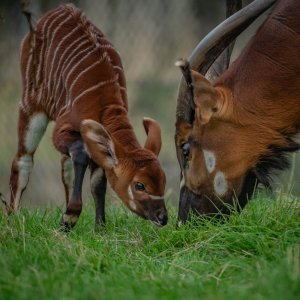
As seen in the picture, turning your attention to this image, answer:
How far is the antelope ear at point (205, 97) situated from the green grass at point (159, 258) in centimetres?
71

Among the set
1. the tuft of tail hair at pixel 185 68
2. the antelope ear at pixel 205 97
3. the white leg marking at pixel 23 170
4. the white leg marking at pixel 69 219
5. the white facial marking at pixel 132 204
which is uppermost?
the tuft of tail hair at pixel 185 68

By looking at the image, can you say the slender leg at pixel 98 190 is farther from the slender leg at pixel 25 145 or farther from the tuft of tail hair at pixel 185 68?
the tuft of tail hair at pixel 185 68

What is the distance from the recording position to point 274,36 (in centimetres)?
570

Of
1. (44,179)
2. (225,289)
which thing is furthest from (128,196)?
(44,179)

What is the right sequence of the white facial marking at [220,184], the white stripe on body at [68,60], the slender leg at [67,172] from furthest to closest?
the slender leg at [67,172], the white stripe on body at [68,60], the white facial marking at [220,184]

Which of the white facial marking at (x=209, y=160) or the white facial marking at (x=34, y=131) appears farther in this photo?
the white facial marking at (x=34, y=131)

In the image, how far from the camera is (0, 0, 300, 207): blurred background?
1012cm

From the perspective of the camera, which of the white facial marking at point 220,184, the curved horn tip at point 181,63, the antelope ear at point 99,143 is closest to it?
the curved horn tip at point 181,63

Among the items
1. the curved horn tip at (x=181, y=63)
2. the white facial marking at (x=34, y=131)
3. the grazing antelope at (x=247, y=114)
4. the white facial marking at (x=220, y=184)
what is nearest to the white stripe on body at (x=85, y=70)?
the white facial marking at (x=34, y=131)

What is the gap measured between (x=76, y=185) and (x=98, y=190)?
0.30m

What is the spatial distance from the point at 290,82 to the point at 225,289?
1.97 m

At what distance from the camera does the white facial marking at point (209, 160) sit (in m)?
5.75

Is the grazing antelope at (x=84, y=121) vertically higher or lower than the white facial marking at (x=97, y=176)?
higher

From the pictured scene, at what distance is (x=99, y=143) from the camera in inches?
243
